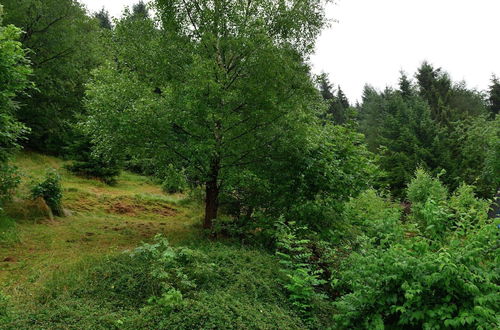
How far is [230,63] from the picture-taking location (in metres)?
7.99

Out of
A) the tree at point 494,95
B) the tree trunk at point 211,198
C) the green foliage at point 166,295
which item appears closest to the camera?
the green foliage at point 166,295

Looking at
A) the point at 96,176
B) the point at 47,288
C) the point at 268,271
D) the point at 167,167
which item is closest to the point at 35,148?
the point at 96,176

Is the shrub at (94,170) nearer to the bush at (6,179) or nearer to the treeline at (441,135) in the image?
the bush at (6,179)

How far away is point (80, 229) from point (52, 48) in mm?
11392

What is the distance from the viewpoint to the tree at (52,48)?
15359 millimetres

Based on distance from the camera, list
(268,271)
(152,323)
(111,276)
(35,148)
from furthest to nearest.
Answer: (35,148), (268,271), (111,276), (152,323)

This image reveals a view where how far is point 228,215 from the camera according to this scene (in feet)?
31.3

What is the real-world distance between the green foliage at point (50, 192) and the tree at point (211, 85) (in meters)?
3.18

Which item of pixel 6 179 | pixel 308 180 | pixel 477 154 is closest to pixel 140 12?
pixel 6 179

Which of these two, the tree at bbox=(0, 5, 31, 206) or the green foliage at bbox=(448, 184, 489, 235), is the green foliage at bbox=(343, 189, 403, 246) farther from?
the tree at bbox=(0, 5, 31, 206)

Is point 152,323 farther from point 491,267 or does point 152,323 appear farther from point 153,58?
point 153,58

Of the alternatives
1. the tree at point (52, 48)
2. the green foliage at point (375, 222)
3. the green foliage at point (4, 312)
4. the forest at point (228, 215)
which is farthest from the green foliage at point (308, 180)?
the tree at point (52, 48)

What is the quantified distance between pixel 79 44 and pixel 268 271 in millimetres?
15777

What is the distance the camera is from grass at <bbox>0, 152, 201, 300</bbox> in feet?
20.0
